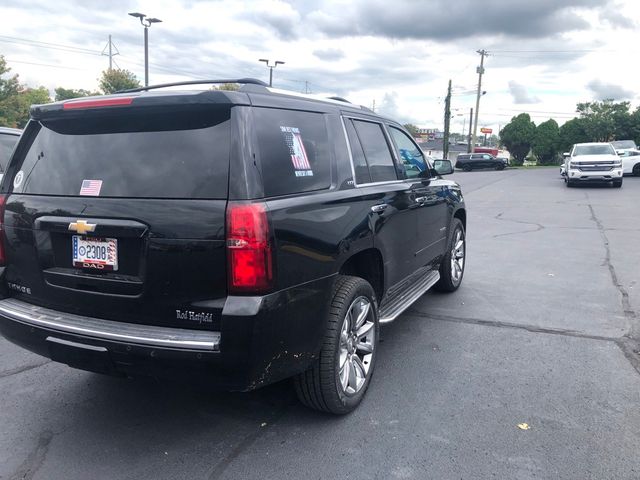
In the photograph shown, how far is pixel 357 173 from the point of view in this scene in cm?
378

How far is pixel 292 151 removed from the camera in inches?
122

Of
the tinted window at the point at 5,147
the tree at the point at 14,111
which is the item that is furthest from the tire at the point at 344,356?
the tree at the point at 14,111

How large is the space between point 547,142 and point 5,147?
5864 centimetres

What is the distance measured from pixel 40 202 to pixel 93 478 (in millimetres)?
1563

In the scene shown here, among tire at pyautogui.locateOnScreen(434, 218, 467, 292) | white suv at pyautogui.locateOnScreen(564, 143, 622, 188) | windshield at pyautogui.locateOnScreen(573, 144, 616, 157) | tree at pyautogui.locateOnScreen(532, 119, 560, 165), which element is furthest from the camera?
tree at pyautogui.locateOnScreen(532, 119, 560, 165)

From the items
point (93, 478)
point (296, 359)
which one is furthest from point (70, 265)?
point (296, 359)

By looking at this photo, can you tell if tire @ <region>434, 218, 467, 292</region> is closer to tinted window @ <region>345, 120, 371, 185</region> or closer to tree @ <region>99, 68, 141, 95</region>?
tinted window @ <region>345, 120, 371, 185</region>

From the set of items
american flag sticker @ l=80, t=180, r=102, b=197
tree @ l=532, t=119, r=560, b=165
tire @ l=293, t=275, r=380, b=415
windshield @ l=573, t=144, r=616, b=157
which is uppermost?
tree @ l=532, t=119, r=560, b=165

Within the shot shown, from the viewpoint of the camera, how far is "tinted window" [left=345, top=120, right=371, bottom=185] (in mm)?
3801

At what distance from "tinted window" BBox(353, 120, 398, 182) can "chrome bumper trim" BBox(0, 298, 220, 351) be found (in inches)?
76.3

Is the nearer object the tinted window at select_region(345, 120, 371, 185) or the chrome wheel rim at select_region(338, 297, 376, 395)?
the chrome wheel rim at select_region(338, 297, 376, 395)

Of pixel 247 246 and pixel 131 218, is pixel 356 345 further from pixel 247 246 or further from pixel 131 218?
pixel 131 218

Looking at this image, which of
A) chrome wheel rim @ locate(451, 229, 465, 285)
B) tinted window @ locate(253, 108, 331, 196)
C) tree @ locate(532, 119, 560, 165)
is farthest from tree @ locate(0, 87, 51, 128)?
tree @ locate(532, 119, 560, 165)

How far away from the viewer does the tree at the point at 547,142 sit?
57.4m
